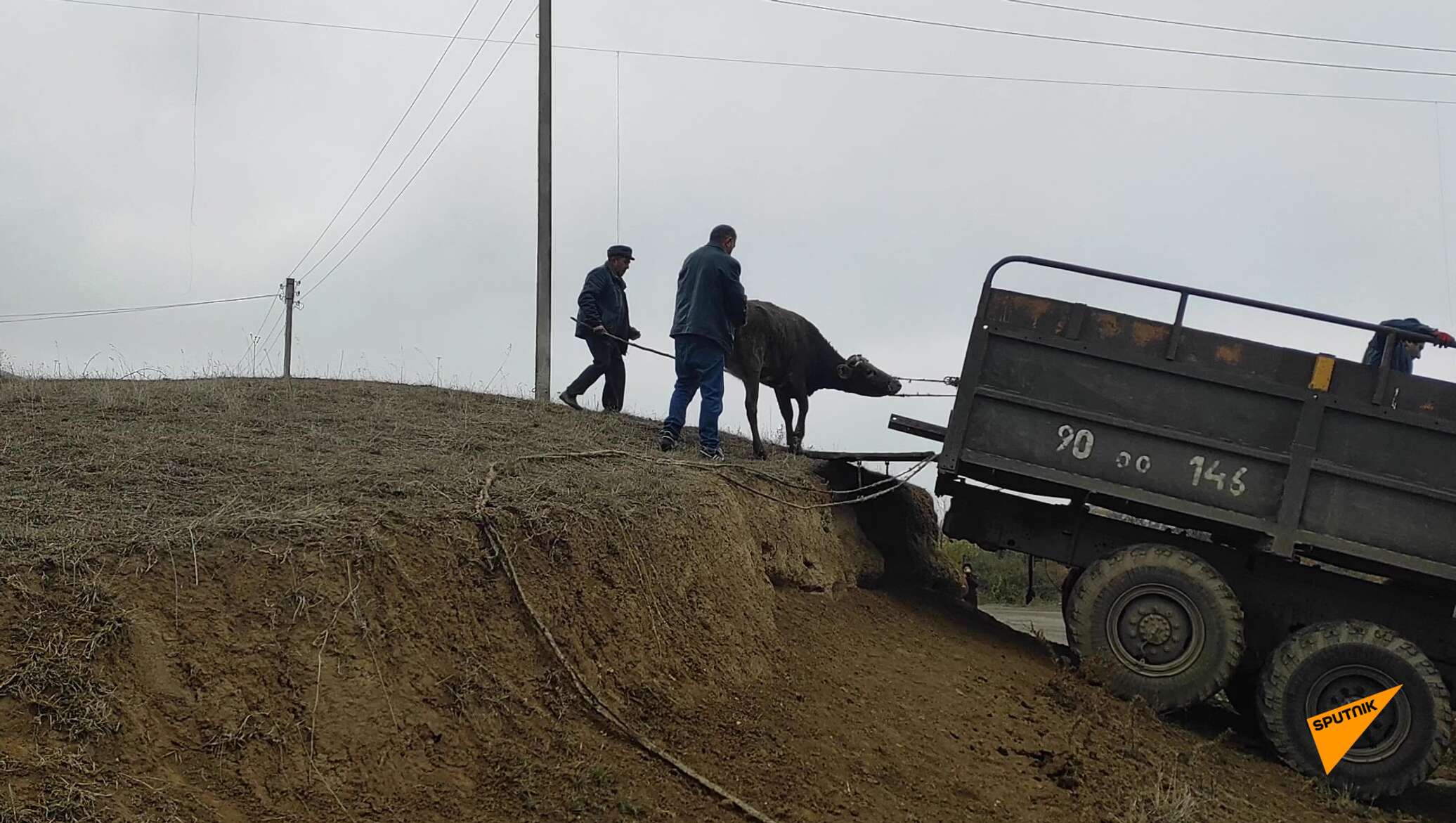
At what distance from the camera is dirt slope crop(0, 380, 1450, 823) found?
14.1 feet

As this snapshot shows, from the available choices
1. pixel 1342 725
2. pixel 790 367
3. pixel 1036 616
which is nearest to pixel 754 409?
pixel 790 367

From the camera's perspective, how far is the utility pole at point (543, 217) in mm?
13141

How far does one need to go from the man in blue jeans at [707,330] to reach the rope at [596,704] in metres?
3.40

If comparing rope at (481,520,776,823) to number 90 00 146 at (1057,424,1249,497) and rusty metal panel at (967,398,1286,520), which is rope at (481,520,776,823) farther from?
number 90 00 146 at (1057,424,1249,497)

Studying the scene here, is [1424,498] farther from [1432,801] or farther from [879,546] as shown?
[879,546]

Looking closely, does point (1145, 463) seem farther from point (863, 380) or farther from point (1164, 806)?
point (863, 380)

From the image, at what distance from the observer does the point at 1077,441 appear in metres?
7.77

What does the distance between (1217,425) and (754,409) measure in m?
3.91

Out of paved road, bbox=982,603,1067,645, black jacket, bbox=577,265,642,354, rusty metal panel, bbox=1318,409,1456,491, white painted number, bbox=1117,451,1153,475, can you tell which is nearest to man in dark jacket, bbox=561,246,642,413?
black jacket, bbox=577,265,642,354

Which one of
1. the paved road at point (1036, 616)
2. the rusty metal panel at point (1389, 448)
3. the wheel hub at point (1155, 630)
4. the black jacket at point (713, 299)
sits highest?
the black jacket at point (713, 299)

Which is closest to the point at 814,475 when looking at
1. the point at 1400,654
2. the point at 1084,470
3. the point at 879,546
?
the point at 879,546

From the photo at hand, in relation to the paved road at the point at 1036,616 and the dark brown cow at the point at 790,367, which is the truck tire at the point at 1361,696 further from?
the paved road at the point at 1036,616

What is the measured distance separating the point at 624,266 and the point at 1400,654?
686cm

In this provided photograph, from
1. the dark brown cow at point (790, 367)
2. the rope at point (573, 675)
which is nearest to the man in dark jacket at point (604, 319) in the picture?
the dark brown cow at point (790, 367)
